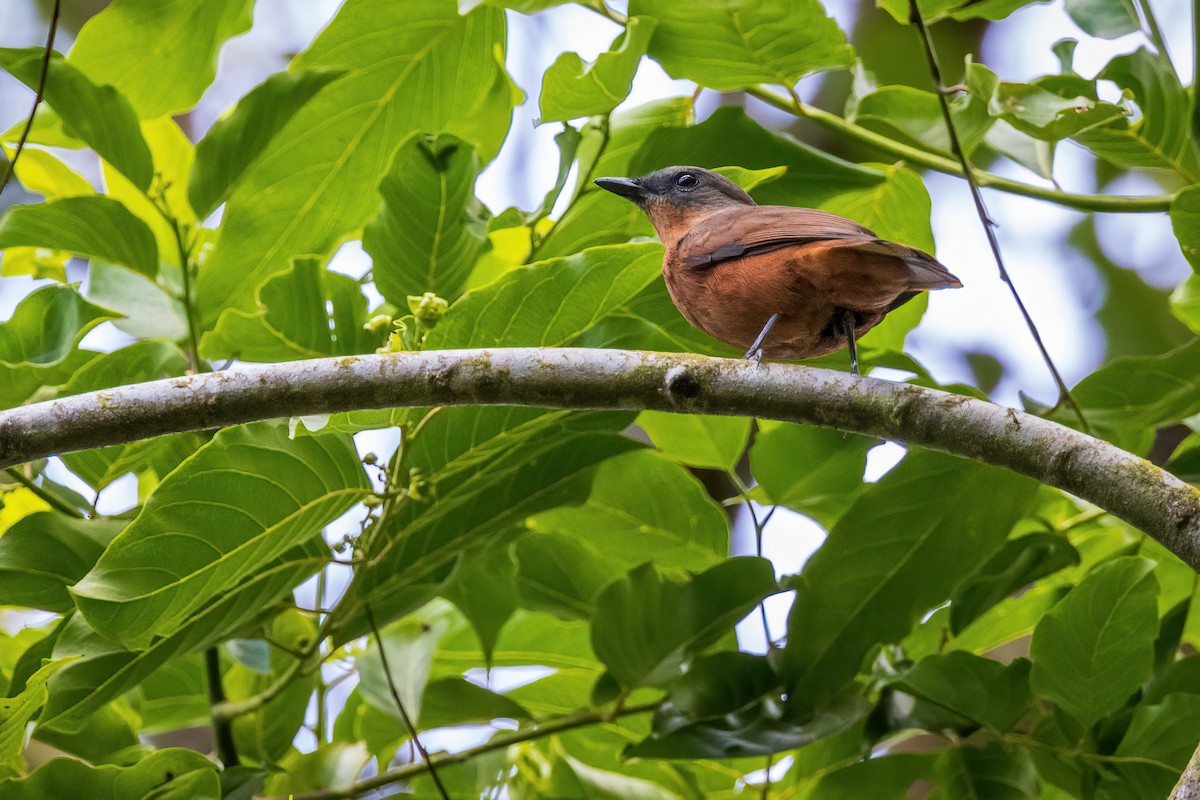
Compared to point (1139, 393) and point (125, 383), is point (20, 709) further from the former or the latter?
Answer: point (1139, 393)

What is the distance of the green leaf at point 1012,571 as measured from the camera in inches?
91.3

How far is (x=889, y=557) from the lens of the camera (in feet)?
7.49

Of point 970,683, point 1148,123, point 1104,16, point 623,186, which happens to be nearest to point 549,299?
point 623,186

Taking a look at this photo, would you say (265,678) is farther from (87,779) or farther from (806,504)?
(806,504)

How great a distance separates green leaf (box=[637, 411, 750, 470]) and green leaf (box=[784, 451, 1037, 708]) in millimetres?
372

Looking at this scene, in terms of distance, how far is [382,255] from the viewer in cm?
234

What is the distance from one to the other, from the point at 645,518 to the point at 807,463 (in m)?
0.37

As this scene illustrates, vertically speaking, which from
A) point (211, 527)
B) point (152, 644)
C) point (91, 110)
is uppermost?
point (91, 110)

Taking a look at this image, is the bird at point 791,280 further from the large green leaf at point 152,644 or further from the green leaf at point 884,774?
the large green leaf at point 152,644

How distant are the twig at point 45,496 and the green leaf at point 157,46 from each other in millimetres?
859

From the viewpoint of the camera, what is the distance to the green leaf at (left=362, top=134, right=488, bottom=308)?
2330 millimetres

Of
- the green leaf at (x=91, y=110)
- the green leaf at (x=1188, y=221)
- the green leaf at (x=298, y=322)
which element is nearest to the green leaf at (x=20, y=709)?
the green leaf at (x=298, y=322)

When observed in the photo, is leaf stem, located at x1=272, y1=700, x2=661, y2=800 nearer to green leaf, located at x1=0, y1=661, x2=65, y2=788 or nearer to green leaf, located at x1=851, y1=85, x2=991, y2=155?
green leaf, located at x1=0, y1=661, x2=65, y2=788

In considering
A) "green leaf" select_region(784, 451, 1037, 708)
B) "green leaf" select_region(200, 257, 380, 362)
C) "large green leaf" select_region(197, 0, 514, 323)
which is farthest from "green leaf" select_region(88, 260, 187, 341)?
"green leaf" select_region(784, 451, 1037, 708)
